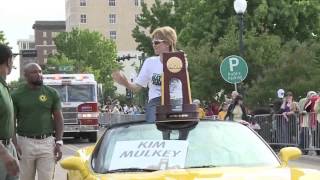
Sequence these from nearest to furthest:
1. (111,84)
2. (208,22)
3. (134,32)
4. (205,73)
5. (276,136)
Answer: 1. (276,136)
2. (205,73)
3. (208,22)
4. (134,32)
5. (111,84)

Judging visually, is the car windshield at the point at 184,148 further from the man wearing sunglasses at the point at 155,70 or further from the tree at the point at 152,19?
the tree at the point at 152,19

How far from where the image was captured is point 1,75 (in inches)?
238

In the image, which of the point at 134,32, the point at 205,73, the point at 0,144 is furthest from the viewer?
the point at 134,32

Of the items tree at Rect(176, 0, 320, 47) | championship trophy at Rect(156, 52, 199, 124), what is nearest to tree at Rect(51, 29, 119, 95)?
tree at Rect(176, 0, 320, 47)

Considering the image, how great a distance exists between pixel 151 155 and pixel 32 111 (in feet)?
7.26

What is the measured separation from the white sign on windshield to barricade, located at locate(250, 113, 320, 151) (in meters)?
12.5

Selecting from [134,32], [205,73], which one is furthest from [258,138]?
[134,32]

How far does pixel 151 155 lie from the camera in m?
6.24

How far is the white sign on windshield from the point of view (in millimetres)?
6137

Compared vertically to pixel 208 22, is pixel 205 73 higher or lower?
lower

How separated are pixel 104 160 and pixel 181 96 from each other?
3.59 ft

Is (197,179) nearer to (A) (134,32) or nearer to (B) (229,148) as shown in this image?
(B) (229,148)

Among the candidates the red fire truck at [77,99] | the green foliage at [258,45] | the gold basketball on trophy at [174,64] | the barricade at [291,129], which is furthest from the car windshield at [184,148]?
the red fire truck at [77,99]

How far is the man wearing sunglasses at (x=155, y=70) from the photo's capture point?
7754 millimetres
